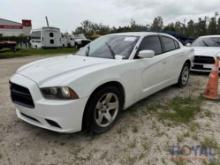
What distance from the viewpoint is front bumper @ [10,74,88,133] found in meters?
2.64

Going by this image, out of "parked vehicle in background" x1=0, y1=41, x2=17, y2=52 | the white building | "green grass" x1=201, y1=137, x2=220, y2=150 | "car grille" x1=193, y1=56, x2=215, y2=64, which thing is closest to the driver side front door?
"green grass" x1=201, y1=137, x2=220, y2=150

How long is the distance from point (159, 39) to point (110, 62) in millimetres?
1794

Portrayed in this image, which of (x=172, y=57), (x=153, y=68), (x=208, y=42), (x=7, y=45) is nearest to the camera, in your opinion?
(x=153, y=68)

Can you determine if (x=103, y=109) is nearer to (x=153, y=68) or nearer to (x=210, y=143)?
(x=153, y=68)

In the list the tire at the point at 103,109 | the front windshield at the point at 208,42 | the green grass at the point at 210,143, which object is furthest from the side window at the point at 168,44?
the front windshield at the point at 208,42

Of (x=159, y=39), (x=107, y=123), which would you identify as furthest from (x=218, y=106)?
(x=107, y=123)

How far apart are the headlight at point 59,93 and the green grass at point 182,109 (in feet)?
6.05

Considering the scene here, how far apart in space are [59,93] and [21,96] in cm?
64

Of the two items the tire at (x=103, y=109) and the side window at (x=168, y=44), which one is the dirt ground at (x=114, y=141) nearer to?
the tire at (x=103, y=109)

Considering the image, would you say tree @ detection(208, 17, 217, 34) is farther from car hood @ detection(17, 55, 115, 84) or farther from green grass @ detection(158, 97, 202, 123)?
car hood @ detection(17, 55, 115, 84)

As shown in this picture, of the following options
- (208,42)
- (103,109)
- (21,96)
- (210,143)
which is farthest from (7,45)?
(210,143)

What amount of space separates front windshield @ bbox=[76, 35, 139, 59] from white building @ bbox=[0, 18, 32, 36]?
1521 inches

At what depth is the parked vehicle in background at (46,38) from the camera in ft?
79.3

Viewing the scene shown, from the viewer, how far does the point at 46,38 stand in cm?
2430
